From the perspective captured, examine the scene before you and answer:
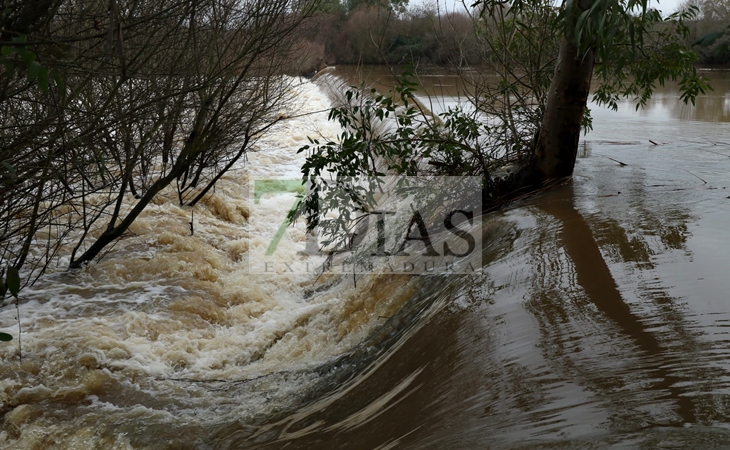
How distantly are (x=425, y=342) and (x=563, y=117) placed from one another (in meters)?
3.41

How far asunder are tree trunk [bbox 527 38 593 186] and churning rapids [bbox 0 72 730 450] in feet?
1.04

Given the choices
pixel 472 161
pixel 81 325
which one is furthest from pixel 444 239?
pixel 81 325

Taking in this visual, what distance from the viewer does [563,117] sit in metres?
6.38

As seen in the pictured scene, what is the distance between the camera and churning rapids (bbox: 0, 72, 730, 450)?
2.75 metres

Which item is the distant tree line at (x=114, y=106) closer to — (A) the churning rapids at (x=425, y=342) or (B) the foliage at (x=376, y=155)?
(A) the churning rapids at (x=425, y=342)

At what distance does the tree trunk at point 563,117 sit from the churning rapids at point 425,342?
0.32 m

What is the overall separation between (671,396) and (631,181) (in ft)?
14.8

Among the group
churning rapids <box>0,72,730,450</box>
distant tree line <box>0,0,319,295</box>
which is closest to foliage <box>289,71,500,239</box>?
churning rapids <box>0,72,730,450</box>

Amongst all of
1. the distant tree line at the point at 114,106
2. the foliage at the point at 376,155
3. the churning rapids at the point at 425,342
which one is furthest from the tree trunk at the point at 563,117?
the distant tree line at the point at 114,106

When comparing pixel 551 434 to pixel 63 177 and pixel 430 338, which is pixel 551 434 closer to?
pixel 430 338

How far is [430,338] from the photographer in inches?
152

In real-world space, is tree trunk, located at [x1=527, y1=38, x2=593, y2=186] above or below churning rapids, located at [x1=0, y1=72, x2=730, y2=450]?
above

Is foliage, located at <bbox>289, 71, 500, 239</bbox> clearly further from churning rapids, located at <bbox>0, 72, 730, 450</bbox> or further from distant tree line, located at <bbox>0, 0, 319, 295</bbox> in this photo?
distant tree line, located at <bbox>0, 0, 319, 295</bbox>

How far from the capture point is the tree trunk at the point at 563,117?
620cm
